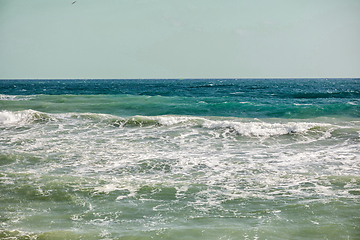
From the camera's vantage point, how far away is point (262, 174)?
7711 mm

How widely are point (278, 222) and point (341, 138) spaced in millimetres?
9194

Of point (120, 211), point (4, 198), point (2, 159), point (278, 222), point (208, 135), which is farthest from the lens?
point (208, 135)

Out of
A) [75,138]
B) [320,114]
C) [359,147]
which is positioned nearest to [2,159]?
[75,138]

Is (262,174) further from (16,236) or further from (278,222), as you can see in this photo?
(16,236)

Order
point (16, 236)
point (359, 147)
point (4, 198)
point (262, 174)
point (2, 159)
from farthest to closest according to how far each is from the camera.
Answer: point (359, 147)
point (2, 159)
point (262, 174)
point (4, 198)
point (16, 236)

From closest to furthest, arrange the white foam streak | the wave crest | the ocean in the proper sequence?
the ocean < the white foam streak < the wave crest

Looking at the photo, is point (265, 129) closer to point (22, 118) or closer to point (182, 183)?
point (182, 183)

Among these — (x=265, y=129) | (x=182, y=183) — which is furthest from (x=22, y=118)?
(x=182, y=183)

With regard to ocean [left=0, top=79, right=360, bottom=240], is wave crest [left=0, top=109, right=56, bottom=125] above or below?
above

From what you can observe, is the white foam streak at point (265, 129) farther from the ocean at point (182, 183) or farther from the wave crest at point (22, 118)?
the wave crest at point (22, 118)

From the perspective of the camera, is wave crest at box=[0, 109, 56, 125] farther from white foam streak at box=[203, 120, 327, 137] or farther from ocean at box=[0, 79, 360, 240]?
white foam streak at box=[203, 120, 327, 137]

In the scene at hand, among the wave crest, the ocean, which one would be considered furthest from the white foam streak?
the wave crest

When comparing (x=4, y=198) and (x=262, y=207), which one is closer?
(x=262, y=207)

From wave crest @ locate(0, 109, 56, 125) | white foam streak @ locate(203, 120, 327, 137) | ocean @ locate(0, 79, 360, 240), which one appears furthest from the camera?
wave crest @ locate(0, 109, 56, 125)
